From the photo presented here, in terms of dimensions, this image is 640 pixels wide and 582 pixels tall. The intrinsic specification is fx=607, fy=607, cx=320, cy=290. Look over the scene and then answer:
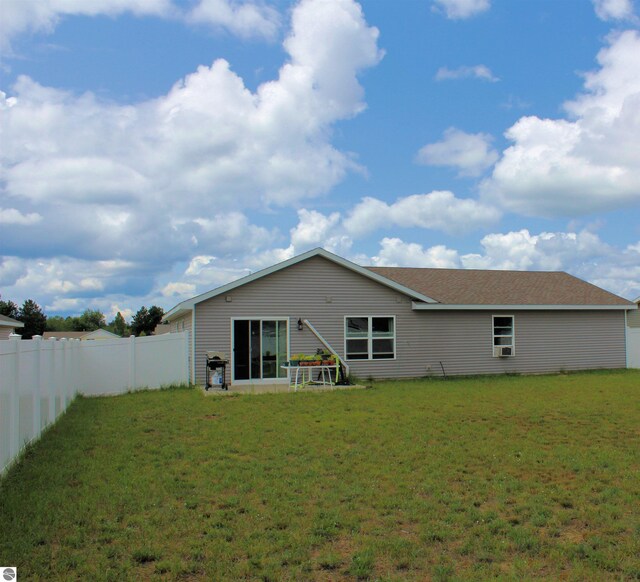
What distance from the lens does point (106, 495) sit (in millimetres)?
6016

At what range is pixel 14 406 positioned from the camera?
6867 mm

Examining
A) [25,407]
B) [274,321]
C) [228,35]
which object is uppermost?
[228,35]

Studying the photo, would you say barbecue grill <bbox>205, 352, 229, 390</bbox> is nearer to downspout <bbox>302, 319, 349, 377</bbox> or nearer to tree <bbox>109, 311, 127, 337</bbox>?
downspout <bbox>302, 319, 349, 377</bbox>

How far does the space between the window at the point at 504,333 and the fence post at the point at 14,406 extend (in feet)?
54.6

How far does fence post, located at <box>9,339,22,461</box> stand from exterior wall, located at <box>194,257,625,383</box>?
10085 millimetres

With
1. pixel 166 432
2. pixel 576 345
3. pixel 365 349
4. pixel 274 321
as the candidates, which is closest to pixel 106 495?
pixel 166 432

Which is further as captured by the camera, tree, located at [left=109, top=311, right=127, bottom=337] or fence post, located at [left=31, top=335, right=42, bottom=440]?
tree, located at [left=109, top=311, right=127, bottom=337]

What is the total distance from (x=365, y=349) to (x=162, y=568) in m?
14.9

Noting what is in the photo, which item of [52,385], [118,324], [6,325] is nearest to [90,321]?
[118,324]

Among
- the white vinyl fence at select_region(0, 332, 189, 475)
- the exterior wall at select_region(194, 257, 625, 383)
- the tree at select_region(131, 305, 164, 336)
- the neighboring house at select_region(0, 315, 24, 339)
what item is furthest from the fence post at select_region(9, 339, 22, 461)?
the tree at select_region(131, 305, 164, 336)

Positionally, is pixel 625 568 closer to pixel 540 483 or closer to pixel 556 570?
pixel 556 570

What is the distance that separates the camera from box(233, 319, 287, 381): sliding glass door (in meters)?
17.6

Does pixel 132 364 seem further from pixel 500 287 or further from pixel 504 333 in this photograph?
pixel 500 287

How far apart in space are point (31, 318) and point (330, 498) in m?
77.4
